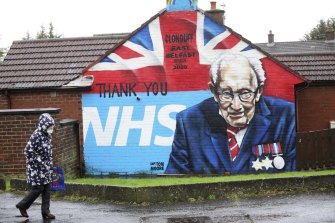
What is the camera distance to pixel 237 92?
15875 millimetres

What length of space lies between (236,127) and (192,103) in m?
1.55

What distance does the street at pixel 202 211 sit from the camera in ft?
27.9

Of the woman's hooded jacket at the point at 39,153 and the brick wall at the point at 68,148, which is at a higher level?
the woman's hooded jacket at the point at 39,153

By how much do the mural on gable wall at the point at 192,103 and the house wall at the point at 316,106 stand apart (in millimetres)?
2214

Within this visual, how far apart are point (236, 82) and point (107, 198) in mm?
6946

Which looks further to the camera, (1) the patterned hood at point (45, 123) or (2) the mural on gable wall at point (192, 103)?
(2) the mural on gable wall at point (192, 103)

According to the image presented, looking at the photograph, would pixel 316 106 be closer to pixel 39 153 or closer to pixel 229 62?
pixel 229 62

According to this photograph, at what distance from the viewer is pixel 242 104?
52.2 ft

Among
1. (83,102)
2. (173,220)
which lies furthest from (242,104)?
(173,220)

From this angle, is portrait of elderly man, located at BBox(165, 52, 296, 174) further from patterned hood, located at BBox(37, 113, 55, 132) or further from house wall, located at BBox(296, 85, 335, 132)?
patterned hood, located at BBox(37, 113, 55, 132)

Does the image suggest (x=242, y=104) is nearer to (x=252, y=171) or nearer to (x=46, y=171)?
(x=252, y=171)
